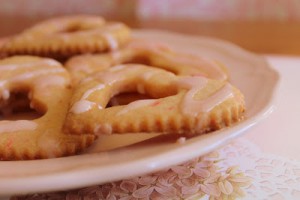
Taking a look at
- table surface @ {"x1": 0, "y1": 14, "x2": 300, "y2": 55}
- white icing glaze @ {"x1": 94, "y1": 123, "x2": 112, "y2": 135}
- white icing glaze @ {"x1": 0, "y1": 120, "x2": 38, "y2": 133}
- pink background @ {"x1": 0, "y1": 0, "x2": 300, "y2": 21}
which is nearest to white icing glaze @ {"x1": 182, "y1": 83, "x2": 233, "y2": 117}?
white icing glaze @ {"x1": 94, "y1": 123, "x2": 112, "y2": 135}

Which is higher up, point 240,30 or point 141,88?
point 141,88

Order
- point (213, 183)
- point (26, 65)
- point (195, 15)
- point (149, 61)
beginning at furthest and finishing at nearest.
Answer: point (195, 15), point (149, 61), point (26, 65), point (213, 183)

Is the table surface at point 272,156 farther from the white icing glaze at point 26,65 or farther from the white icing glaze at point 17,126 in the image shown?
the white icing glaze at point 26,65

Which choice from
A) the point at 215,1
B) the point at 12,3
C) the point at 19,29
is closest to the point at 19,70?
the point at 19,29

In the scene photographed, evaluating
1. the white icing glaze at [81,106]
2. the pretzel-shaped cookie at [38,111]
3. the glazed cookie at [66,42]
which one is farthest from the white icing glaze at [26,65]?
the white icing glaze at [81,106]

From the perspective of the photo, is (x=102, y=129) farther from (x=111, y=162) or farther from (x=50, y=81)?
(x=50, y=81)

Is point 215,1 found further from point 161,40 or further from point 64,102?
point 64,102

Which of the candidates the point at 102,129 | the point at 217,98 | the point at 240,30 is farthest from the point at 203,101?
the point at 240,30
